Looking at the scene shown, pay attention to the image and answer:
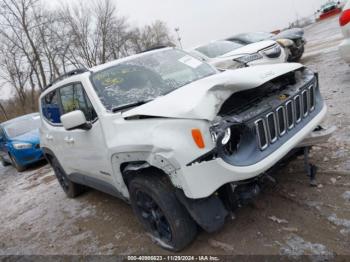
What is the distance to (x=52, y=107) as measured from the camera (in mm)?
4320

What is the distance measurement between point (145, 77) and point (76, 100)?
917 mm

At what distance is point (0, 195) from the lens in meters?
6.84

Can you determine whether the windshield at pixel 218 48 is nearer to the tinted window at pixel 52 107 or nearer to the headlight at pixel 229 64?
the headlight at pixel 229 64

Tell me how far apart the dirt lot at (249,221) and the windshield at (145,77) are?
147cm

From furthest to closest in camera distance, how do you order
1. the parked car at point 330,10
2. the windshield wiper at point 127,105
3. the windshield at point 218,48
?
1. the parked car at point 330,10
2. the windshield at point 218,48
3. the windshield wiper at point 127,105

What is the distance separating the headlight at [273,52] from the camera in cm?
717

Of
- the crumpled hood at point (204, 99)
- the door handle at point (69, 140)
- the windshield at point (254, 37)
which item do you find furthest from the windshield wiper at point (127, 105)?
the windshield at point (254, 37)

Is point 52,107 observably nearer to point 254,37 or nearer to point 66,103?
point 66,103

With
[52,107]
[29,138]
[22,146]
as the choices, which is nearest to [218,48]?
[52,107]

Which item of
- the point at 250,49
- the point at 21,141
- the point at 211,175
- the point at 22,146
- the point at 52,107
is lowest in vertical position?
the point at 22,146

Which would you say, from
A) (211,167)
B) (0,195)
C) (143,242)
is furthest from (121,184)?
(0,195)

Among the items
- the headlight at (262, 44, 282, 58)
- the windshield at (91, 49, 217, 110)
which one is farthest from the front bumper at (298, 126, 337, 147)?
the headlight at (262, 44, 282, 58)

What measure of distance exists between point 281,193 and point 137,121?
174 centimetres

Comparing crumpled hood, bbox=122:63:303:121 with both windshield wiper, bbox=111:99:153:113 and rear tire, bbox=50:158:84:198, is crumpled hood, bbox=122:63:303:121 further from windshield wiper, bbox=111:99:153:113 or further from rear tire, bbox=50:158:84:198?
rear tire, bbox=50:158:84:198
